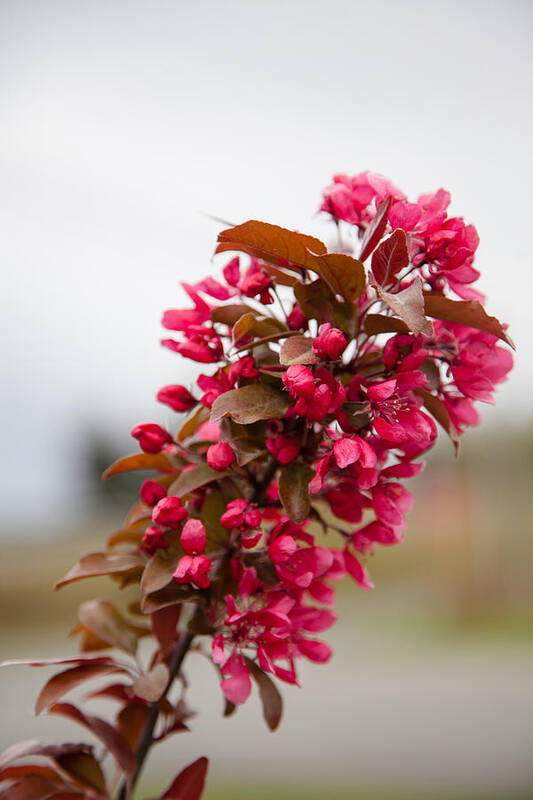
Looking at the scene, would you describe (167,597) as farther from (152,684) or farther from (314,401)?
(314,401)

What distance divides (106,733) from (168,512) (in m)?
0.28

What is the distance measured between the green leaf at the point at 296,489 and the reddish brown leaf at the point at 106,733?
1.11ft

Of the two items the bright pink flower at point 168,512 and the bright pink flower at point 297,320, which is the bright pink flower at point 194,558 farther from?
the bright pink flower at point 297,320

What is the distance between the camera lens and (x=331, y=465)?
2.31 ft

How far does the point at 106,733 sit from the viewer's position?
785mm

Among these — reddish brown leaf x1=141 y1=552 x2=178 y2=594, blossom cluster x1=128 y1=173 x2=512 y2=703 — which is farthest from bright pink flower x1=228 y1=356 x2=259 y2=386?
reddish brown leaf x1=141 y1=552 x2=178 y2=594

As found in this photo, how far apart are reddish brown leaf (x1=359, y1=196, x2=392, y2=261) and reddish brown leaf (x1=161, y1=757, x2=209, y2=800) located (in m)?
0.60

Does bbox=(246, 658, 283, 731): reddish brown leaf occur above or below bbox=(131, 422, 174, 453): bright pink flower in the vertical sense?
below

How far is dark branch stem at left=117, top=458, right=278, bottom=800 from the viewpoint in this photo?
30.5 inches

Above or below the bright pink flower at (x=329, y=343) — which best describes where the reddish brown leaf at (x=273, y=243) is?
above

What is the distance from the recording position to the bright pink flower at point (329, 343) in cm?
64

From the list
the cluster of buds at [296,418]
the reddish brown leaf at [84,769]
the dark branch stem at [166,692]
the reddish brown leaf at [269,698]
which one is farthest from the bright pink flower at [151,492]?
the reddish brown leaf at [84,769]

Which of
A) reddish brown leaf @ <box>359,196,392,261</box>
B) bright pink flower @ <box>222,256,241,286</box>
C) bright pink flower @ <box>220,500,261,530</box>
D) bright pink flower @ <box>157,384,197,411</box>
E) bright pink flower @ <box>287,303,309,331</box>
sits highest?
reddish brown leaf @ <box>359,196,392,261</box>

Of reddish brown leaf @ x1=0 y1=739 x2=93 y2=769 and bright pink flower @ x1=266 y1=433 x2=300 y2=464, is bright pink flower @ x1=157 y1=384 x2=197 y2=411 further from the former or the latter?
reddish brown leaf @ x1=0 y1=739 x2=93 y2=769
